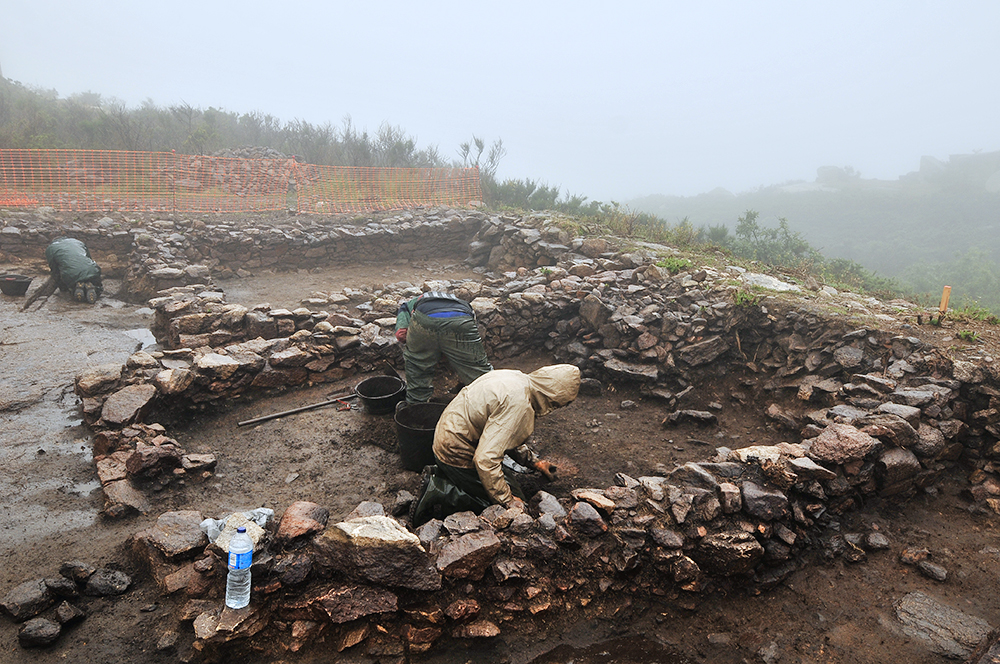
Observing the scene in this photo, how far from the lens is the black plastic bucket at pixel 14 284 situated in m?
8.16

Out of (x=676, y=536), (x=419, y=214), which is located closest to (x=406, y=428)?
(x=676, y=536)

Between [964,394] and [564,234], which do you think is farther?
[564,234]

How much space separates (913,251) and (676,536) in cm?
3423

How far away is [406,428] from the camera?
4.23 metres

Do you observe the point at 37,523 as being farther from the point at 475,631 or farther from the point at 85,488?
the point at 475,631

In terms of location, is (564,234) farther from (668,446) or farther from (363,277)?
(668,446)

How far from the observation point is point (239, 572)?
8.27ft

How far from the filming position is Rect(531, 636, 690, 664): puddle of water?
2691 mm

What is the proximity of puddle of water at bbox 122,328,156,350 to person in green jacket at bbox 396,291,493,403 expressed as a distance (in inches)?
166

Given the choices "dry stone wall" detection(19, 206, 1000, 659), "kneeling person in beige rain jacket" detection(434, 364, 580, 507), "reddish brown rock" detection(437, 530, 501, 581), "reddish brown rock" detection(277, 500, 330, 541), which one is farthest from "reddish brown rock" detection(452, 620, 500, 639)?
"reddish brown rock" detection(277, 500, 330, 541)

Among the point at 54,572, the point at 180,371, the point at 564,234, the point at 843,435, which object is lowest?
the point at 54,572

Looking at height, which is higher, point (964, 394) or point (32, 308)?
point (964, 394)

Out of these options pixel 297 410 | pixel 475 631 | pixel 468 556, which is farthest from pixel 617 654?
pixel 297 410

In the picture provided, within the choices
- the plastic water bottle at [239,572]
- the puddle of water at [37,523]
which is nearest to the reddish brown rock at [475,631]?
the plastic water bottle at [239,572]
